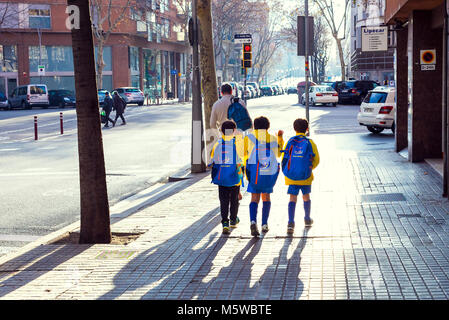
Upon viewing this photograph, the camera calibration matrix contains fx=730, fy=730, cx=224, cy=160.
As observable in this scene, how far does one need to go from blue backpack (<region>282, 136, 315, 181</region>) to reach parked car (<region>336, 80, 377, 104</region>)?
40060 millimetres

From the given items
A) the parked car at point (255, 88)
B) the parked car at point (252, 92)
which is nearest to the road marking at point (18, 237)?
the parked car at point (252, 92)

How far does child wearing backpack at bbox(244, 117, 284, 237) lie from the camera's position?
8.09 m

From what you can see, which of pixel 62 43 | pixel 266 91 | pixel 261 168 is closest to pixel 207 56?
pixel 261 168

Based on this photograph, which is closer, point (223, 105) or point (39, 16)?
point (223, 105)

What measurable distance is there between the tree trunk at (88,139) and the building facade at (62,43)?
4760 cm

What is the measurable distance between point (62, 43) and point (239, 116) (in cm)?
5232

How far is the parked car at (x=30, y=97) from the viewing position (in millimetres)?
50531

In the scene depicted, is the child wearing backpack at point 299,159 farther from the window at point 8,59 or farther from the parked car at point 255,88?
the parked car at point 255,88

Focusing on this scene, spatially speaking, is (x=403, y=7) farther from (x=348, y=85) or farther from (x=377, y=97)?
(x=348, y=85)

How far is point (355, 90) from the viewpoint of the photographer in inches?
1876

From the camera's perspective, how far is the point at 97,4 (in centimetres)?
5366

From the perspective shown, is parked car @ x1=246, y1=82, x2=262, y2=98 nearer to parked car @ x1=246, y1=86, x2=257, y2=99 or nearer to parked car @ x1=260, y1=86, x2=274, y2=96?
parked car @ x1=246, y1=86, x2=257, y2=99
